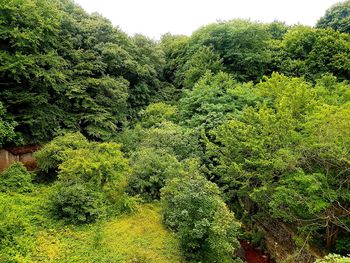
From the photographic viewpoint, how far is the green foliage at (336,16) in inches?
1241

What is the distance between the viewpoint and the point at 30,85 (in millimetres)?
18078

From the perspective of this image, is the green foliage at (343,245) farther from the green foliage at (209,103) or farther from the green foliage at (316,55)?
the green foliage at (316,55)

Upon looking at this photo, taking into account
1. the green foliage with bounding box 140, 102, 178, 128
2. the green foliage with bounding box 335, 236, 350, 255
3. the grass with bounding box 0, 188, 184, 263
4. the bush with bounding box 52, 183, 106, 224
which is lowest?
the green foliage with bounding box 335, 236, 350, 255

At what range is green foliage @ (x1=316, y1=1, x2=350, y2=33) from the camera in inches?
1241

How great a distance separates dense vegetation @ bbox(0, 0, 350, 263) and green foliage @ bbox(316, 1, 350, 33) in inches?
361

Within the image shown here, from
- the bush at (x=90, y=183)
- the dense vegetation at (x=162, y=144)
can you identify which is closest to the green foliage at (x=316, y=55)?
the dense vegetation at (x=162, y=144)

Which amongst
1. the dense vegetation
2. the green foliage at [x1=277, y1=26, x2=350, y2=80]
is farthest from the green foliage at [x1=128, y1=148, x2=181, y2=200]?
the green foliage at [x1=277, y1=26, x2=350, y2=80]

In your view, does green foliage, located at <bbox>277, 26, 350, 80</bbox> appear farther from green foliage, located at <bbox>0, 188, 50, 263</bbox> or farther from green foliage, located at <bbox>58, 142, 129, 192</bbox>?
green foliage, located at <bbox>0, 188, 50, 263</bbox>

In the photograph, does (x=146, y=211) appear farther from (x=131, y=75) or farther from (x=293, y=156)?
(x=131, y=75)

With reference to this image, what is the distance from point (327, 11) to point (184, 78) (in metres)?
19.7

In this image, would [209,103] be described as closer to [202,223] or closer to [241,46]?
[241,46]

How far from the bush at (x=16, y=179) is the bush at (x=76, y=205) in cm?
275

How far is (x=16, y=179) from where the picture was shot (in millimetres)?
15719

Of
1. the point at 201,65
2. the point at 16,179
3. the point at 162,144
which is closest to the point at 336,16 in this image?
the point at 201,65
